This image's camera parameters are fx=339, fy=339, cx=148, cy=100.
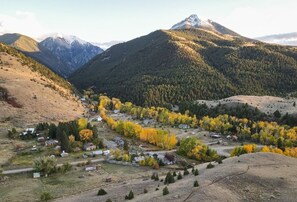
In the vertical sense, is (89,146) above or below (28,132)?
below

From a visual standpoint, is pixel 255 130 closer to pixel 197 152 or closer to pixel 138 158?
pixel 197 152

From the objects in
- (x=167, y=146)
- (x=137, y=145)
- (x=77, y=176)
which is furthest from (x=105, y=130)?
(x=77, y=176)

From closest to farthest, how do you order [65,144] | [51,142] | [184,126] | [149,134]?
1. [65,144]
2. [51,142]
3. [149,134]
4. [184,126]

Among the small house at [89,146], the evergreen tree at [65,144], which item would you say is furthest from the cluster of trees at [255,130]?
the evergreen tree at [65,144]

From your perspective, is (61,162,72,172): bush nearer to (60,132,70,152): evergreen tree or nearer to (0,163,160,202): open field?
(0,163,160,202): open field

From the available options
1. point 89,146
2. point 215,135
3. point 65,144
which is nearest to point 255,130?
point 215,135

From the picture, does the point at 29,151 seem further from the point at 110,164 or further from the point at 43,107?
the point at 43,107

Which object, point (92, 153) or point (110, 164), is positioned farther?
point (92, 153)

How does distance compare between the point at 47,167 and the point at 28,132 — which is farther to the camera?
the point at 28,132

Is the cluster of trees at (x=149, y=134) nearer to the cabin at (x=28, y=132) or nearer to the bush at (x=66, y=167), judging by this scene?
the cabin at (x=28, y=132)
